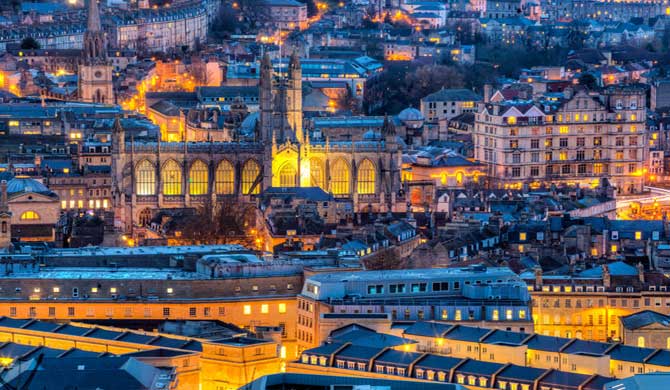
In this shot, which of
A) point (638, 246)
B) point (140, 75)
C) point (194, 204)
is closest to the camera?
point (638, 246)

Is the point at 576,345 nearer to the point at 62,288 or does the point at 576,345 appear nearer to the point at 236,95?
the point at 62,288

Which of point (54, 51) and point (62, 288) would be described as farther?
point (54, 51)

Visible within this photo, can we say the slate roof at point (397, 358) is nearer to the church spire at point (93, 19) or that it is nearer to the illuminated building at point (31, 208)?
the illuminated building at point (31, 208)

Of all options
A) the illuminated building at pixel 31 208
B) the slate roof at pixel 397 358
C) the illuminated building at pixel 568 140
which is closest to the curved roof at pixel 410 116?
the illuminated building at pixel 568 140

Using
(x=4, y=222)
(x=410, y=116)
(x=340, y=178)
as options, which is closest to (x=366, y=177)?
(x=340, y=178)

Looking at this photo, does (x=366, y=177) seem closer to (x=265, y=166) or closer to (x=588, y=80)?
(x=265, y=166)

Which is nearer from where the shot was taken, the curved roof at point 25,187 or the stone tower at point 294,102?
the curved roof at point 25,187

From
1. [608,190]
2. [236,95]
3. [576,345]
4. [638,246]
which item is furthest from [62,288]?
[236,95]
